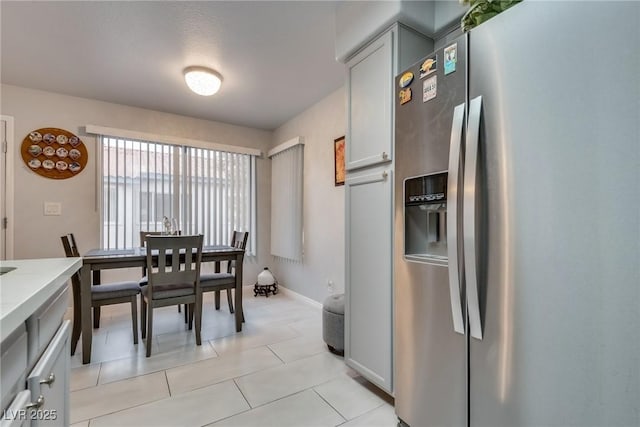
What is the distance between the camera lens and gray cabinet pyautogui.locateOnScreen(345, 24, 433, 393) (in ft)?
5.53

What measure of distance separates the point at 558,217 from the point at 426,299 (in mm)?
612

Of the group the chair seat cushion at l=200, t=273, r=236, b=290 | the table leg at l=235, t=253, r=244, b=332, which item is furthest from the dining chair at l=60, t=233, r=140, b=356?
the table leg at l=235, t=253, r=244, b=332

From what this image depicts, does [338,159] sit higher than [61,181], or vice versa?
[338,159]

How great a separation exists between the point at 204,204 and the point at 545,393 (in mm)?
4054

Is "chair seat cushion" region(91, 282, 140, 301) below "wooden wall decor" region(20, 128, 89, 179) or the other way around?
below

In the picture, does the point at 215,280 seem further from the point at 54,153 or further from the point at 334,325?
the point at 54,153

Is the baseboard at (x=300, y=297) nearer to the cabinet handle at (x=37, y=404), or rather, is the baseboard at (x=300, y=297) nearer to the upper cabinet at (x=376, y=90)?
the upper cabinet at (x=376, y=90)

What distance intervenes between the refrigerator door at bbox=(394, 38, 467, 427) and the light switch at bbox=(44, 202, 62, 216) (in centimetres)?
383

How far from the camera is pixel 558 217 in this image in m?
0.87

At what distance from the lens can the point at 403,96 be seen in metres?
1.47

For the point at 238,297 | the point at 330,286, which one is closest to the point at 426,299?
the point at 238,297

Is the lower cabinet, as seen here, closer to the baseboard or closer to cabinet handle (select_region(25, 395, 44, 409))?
cabinet handle (select_region(25, 395, 44, 409))

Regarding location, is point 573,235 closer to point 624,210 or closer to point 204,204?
point 624,210

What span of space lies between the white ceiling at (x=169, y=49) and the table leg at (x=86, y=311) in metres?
1.82
